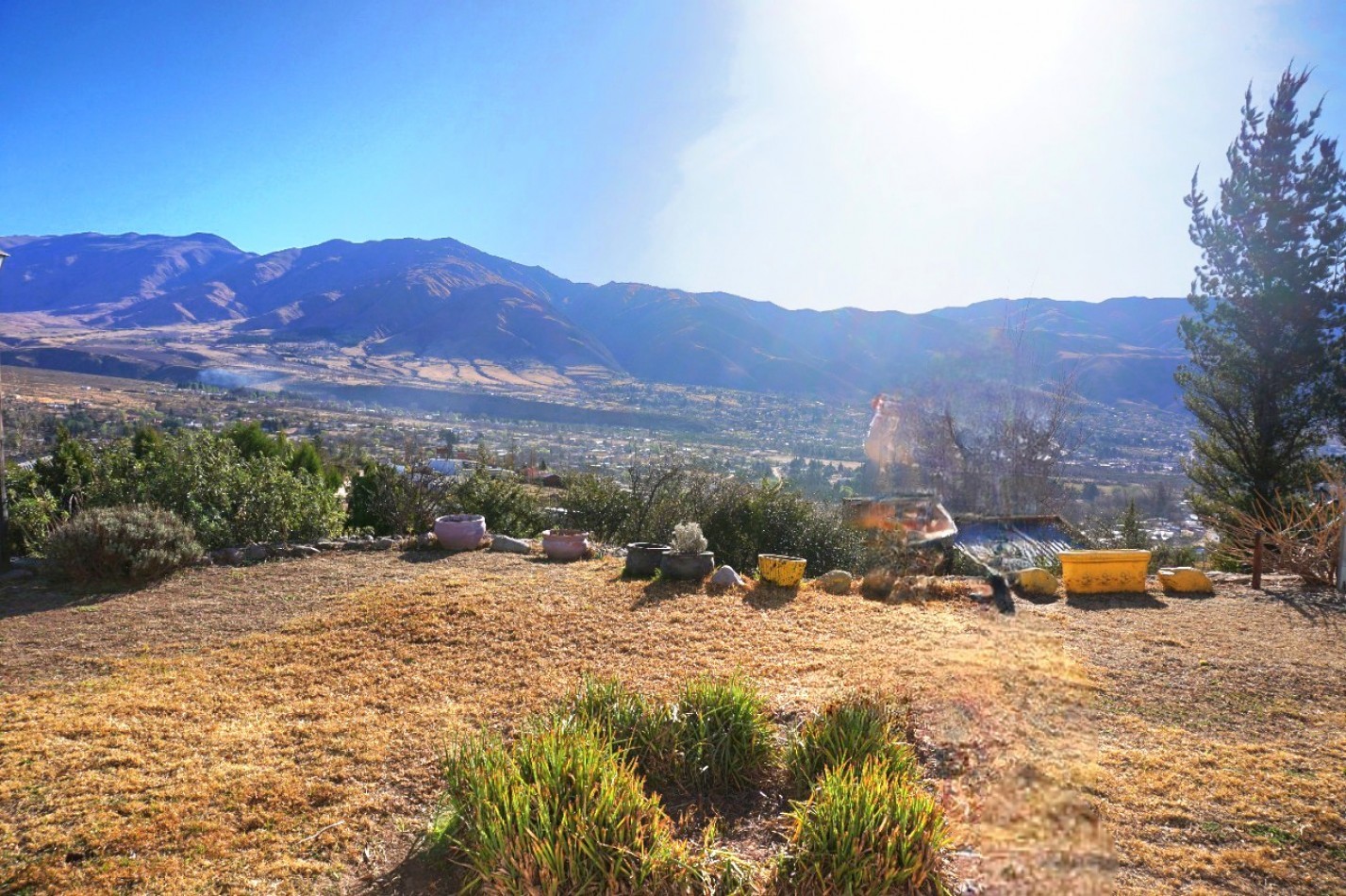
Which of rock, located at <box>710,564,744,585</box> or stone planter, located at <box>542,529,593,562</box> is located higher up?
rock, located at <box>710,564,744,585</box>

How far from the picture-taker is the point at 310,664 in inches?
206

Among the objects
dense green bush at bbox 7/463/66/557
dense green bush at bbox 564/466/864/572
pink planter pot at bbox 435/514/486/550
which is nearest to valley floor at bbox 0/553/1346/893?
pink planter pot at bbox 435/514/486/550

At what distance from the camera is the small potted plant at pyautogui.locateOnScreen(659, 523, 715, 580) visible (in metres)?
8.11

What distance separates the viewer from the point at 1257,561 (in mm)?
7688

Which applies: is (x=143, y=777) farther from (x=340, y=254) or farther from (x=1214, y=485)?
(x=340, y=254)

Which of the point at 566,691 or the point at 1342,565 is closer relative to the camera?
the point at 566,691

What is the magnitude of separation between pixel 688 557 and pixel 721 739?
4.82m

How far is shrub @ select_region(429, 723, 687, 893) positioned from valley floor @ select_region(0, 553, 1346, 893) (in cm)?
42

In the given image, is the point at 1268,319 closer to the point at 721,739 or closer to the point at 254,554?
the point at 721,739

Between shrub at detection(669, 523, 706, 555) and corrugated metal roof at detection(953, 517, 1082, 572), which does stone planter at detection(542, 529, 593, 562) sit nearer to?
shrub at detection(669, 523, 706, 555)

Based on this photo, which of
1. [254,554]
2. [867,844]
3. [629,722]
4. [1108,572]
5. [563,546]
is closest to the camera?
[867,844]

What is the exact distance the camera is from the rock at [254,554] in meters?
8.57

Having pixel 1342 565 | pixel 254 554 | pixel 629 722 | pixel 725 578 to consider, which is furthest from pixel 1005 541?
pixel 254 554

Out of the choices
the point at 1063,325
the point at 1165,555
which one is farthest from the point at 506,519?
the point at 1165,555
